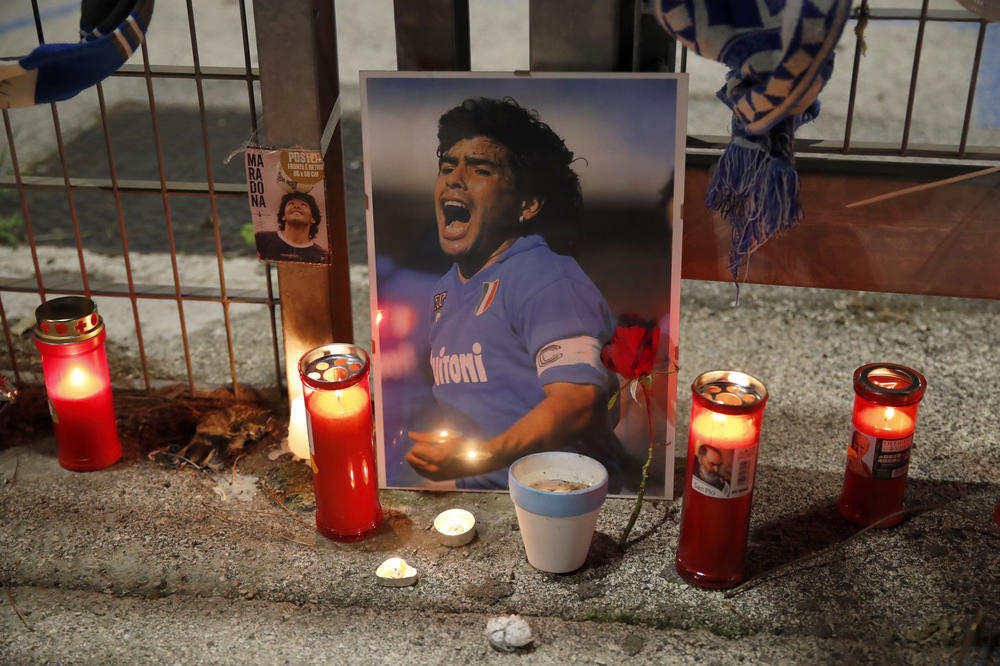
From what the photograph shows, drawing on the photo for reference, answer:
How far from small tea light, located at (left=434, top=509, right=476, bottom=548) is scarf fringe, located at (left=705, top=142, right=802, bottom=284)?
120 cm

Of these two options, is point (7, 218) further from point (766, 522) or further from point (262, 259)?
point (766, 522)

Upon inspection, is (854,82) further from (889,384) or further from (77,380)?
(77,380)

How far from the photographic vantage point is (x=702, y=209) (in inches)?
122

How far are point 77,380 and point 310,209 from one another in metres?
0.98

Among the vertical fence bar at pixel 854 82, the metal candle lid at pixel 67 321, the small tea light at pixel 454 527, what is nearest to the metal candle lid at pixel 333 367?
the small tea light at pixel 454 527

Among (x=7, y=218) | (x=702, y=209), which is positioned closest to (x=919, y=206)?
(x=702, y=209)

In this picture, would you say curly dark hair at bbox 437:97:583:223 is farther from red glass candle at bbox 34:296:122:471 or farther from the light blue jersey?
red glass candle at bbox 34:296:122:471

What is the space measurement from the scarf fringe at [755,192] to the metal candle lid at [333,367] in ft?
3.71

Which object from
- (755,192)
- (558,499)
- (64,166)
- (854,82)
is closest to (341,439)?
(558,499)

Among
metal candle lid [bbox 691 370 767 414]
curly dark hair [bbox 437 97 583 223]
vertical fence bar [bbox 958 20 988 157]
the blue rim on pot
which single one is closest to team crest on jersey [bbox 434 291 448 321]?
curly dark hair [bbox 437 97 583 223]

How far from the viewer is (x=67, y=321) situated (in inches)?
123

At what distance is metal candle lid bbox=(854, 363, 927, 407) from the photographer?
2785mm

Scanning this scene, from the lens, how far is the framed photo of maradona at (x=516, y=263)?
9.26 feet

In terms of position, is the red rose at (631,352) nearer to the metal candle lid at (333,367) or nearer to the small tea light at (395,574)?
the metal candle lid at (333,367)
